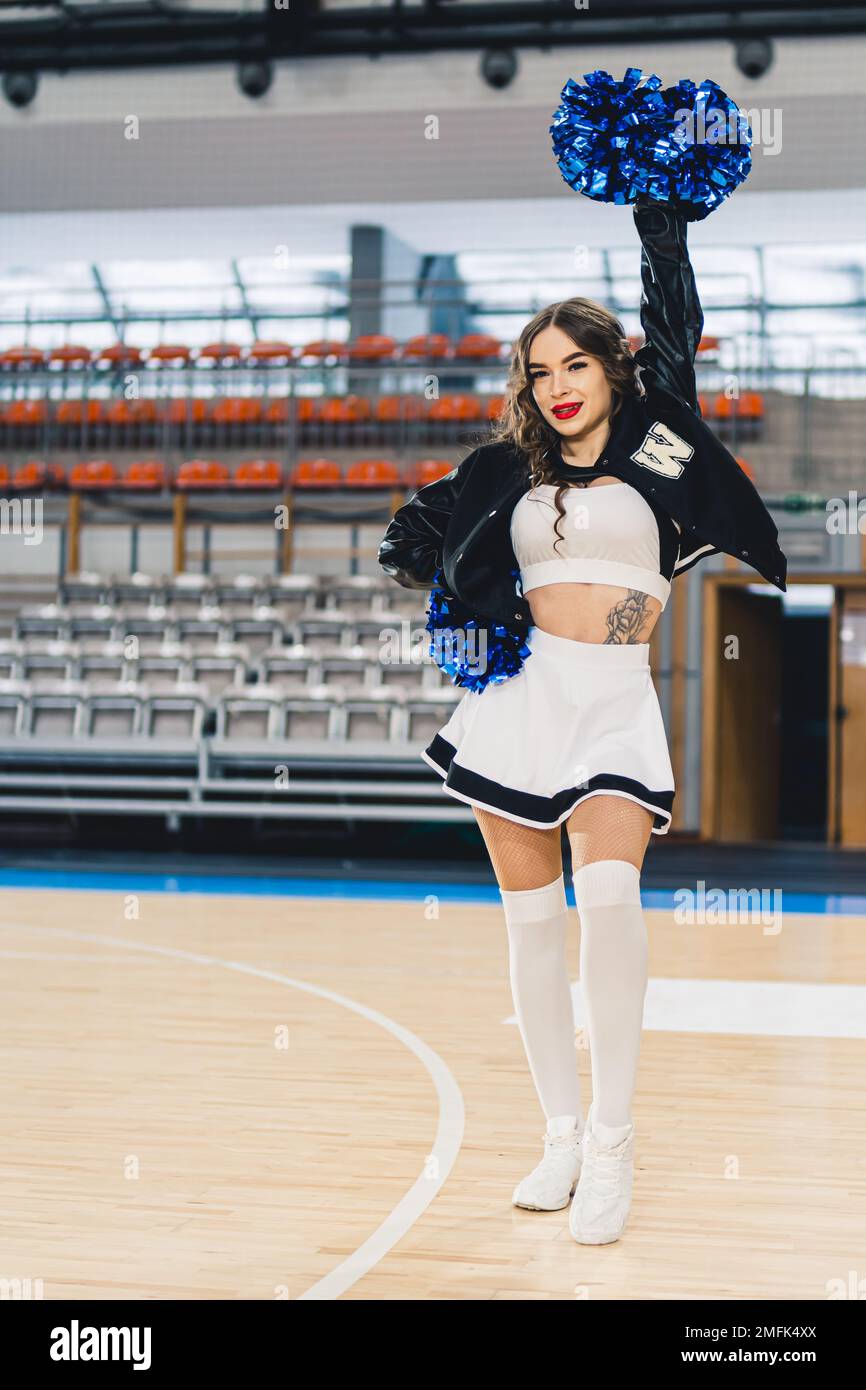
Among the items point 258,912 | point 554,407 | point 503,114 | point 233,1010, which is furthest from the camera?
point 503,114

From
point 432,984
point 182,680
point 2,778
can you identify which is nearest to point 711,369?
point 182,680

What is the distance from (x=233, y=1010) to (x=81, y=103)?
10097 millimetres

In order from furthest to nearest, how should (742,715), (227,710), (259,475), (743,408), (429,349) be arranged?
(429,349), (259,475), (742,715), (743,408), (227,710)

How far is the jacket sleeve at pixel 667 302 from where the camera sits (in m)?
2.49

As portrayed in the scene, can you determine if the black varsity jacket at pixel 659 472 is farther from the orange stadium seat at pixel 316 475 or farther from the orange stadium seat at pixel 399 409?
the orange stadium seat at pixel 399 409

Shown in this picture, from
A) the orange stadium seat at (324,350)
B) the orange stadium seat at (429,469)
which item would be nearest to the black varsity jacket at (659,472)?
the orange stadium seat at (429,469)

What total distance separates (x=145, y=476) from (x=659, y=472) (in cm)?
1029

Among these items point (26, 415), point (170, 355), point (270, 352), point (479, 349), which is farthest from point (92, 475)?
point (479, 349)

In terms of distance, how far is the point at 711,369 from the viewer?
11.9 meters

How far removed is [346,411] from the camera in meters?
12.5

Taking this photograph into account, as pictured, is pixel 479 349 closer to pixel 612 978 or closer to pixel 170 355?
pixel 170 355

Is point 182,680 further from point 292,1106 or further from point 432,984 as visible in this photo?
point 292,1106

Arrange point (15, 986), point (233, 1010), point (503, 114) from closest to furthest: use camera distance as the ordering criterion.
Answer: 1. point (233, 1010)
2. point (15, 986)
3. point (503, 114)

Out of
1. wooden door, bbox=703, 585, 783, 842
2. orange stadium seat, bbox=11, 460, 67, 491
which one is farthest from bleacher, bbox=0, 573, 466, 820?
wooden door, bbox=703, 585, 783, 842
